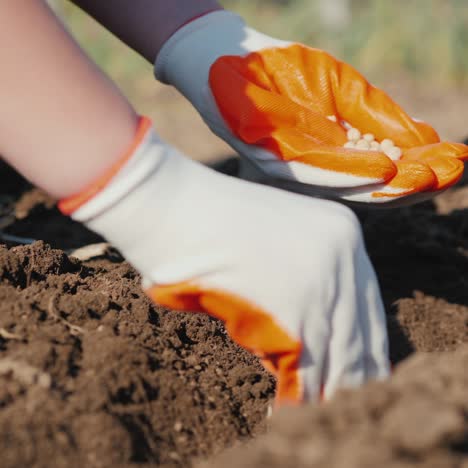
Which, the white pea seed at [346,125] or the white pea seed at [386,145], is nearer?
the white pea seed at [386,145]

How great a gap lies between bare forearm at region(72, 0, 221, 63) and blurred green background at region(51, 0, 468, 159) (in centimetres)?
207

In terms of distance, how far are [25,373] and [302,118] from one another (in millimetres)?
907

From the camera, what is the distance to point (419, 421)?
76 centimetres

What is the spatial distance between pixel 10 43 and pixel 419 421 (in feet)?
2.51

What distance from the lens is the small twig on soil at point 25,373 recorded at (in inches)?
38.7

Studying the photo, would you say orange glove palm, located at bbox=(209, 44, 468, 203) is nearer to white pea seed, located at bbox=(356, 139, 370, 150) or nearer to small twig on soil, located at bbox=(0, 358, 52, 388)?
white pea seed, located at bbox=(356, 139, 370, 150)

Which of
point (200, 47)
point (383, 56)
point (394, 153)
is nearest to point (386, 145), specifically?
point (394, 153)

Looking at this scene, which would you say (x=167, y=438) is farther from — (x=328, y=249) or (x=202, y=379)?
(x=328, y=249)

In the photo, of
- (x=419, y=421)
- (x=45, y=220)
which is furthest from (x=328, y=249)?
(x=45, y=220)

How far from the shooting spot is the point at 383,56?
5102 millimetres

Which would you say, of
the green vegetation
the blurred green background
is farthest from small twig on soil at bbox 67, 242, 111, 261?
the green vegetation

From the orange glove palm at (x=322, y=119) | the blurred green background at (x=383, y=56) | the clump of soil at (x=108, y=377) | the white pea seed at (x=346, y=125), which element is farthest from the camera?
the blurred green background at (x=383, y=56)

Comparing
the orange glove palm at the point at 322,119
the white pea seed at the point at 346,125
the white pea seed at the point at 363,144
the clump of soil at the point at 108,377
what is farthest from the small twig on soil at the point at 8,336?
the white pea seed at the point at 346,125

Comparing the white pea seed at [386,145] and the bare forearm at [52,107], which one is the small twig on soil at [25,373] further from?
the white pea seed at [386,145]
